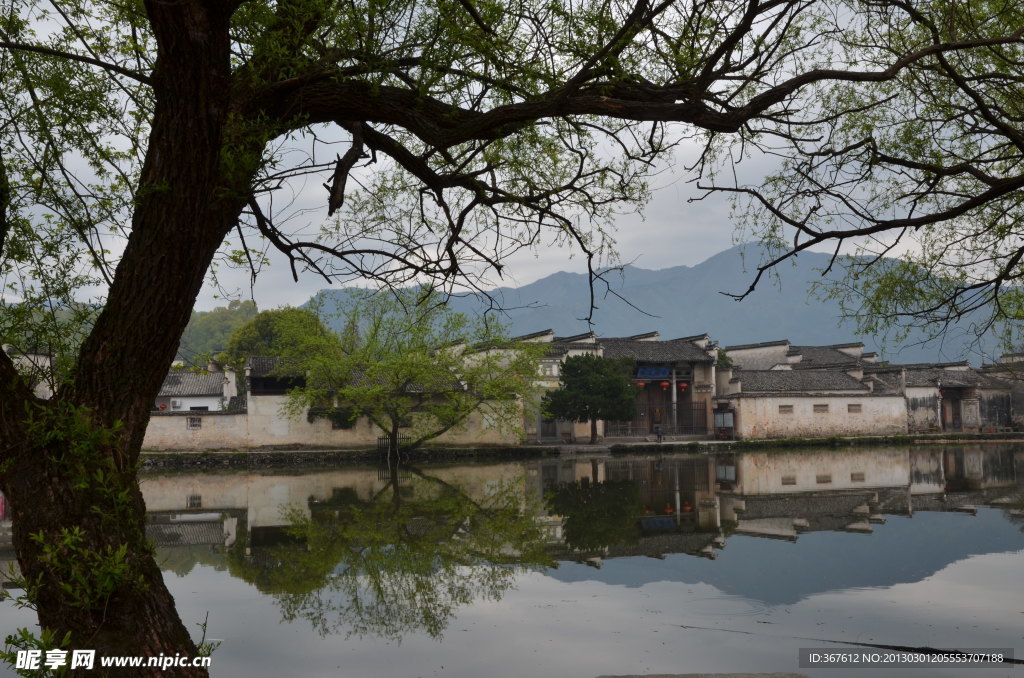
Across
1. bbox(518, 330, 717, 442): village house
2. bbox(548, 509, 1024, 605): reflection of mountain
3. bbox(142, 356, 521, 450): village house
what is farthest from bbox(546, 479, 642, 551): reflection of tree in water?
bbox(518, 330, 717, 442): village house

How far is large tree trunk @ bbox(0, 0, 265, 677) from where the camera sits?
9.51 ft

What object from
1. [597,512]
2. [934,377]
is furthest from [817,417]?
[597,512]

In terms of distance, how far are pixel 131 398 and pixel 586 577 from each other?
228 inches

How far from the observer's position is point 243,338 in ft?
126

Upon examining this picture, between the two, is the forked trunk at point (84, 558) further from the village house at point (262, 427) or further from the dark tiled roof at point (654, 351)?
the dark tiled roof at point (654, 351)

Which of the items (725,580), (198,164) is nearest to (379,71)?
(198,164)

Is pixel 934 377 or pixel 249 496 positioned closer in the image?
pixel 249 496

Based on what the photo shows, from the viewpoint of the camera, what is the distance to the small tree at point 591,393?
28.1 metres

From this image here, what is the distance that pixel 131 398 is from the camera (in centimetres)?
310

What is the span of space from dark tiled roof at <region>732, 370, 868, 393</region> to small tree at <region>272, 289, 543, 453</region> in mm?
12761

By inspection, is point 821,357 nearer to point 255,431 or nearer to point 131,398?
point 255,431

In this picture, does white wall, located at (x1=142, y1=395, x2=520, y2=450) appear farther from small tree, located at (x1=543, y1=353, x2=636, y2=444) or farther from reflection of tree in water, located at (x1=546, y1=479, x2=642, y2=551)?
reflection of tree in water, located at (x1=546, y1=479, x2=642, y2=551)

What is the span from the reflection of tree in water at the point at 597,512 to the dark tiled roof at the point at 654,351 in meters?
16.1

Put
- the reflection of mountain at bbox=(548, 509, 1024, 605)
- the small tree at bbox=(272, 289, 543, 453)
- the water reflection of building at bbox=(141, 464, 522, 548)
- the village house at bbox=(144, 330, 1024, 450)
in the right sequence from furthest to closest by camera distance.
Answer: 1. the village house at bbox=(144, 330, 1024, 450)
2. the small tree at bbox=(272, 289, 543, 453)
3. the water reflection of building at bbox=(141, 464, 522, 548)
4. the reflection of mountain at bbox=(548, 509, 1024, 605)
